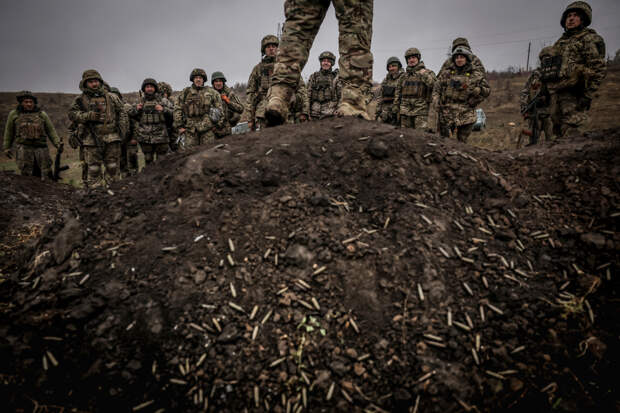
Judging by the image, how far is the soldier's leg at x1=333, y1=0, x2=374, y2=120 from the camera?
3.09 m

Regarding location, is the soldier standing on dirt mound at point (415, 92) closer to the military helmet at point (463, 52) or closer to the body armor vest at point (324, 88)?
the military helmet at point (463, 52)

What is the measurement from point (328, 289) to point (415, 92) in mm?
7736

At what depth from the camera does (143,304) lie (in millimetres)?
1786

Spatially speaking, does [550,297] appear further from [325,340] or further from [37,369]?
[37,369]

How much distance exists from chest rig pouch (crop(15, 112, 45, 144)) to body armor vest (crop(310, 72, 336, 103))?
803 cm

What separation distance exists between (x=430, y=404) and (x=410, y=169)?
173 cm

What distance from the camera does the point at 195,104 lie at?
814 centimetres

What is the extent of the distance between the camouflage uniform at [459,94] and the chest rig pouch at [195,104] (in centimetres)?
642

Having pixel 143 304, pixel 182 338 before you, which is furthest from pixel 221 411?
pixel 143 304

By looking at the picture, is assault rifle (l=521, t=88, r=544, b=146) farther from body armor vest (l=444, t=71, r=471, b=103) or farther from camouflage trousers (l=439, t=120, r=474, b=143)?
body armor vest (l=444, t=71, r=471, b=103)

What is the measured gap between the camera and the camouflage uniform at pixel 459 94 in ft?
22.3

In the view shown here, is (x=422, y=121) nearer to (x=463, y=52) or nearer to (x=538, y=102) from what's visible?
(x=463, y=52)

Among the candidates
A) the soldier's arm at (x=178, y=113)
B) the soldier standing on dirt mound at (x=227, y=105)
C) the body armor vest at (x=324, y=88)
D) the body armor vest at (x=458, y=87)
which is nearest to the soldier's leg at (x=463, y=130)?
the body armor vest at (x=458, y=87)

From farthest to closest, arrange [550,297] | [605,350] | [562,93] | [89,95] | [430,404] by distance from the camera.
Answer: [89,95] < [562,93] < [550,297] < [605,350] < [430,404]
